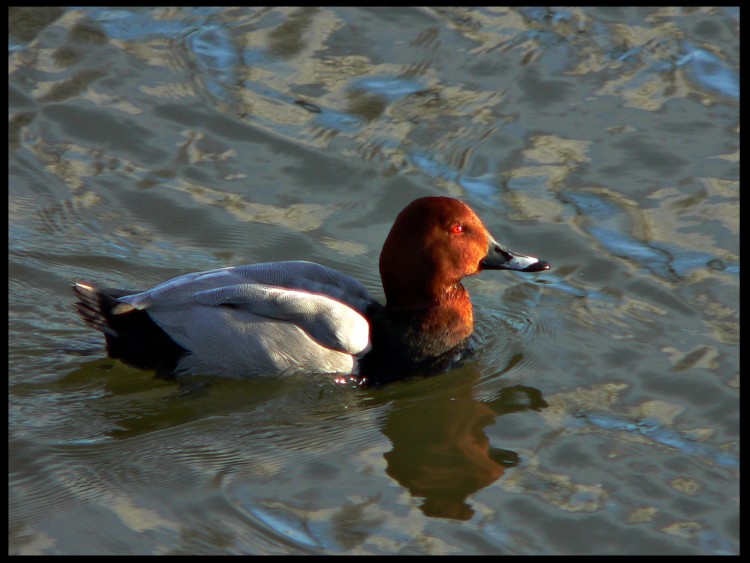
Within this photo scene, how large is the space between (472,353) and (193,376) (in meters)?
1.59

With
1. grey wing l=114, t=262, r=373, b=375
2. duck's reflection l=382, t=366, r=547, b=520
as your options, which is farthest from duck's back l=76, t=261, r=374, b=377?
duck's reflection l=382, t=366, r=547, b=520

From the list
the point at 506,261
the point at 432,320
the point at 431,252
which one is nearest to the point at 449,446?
the point at 432,320

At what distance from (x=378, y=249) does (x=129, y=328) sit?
1988 millimetres

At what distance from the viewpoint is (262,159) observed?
8.38 m

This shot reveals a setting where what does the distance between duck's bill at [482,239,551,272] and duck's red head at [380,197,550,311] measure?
10 millimetres

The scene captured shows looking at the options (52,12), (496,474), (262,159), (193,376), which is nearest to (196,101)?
(262,159)

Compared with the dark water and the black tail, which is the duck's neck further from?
the black tail

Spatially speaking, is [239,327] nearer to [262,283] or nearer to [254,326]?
[254,326]

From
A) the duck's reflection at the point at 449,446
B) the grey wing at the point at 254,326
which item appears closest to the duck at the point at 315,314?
the grey wing at the point at 254,326

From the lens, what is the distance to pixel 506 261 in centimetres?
653

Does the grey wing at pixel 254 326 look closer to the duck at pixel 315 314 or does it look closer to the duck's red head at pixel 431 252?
the duck at pixel 315 314

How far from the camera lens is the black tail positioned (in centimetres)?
611

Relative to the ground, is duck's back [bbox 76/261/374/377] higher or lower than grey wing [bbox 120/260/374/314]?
lower

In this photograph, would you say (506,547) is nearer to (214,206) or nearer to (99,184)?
(214,206)
